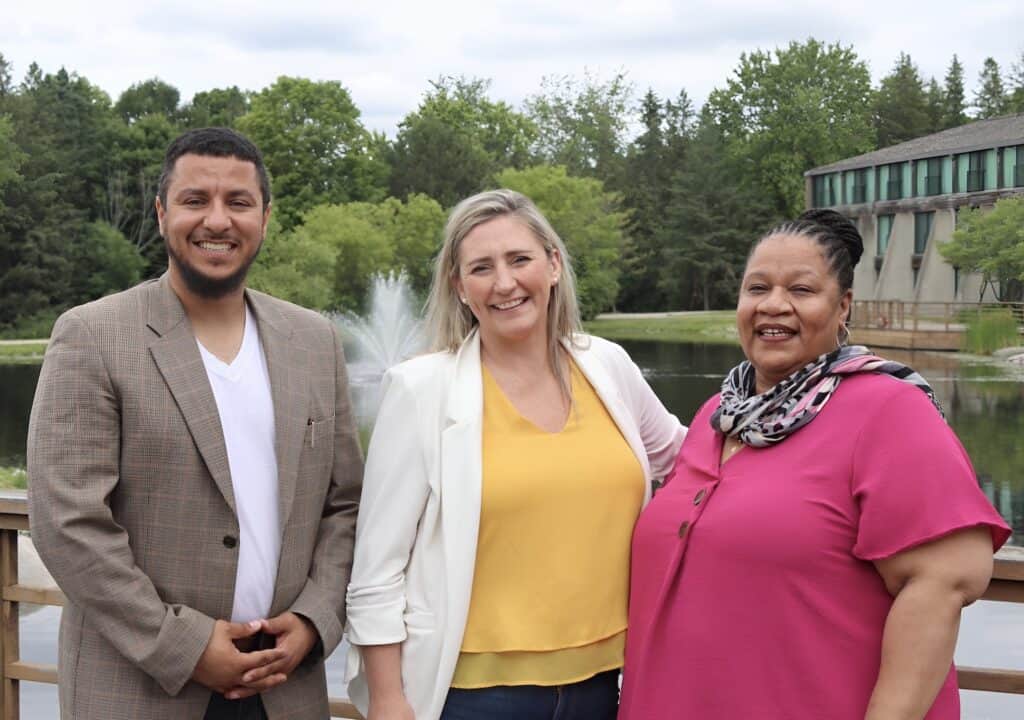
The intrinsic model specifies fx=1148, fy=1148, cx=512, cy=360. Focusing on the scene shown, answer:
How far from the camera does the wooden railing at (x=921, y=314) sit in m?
33.3

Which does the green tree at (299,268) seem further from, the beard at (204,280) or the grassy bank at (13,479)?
the beard at (204,280)

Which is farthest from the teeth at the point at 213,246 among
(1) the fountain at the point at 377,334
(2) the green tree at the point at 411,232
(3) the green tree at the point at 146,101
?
(3) the green tree at the point at 146,101

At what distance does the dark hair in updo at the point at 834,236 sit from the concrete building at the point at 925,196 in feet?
117

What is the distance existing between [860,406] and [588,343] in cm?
72

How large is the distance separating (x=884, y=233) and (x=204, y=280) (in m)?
42.3

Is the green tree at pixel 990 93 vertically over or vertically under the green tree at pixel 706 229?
over

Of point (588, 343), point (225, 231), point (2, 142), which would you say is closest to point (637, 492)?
point (588, 343)

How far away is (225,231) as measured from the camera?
2.13 m

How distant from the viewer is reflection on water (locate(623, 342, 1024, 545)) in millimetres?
18109

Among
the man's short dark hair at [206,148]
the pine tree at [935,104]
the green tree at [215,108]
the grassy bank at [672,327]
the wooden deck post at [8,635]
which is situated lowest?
the grassy bank at [672,327]

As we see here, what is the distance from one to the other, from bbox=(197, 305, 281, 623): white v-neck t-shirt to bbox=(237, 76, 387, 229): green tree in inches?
1644

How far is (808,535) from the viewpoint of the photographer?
1.88 m

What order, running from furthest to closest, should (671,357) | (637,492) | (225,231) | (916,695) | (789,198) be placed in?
1. (789,198)
2. (671,357)
3. (637,492)
4. (225,231)
5. (916,695)

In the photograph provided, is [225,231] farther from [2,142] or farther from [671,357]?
[2,142]
